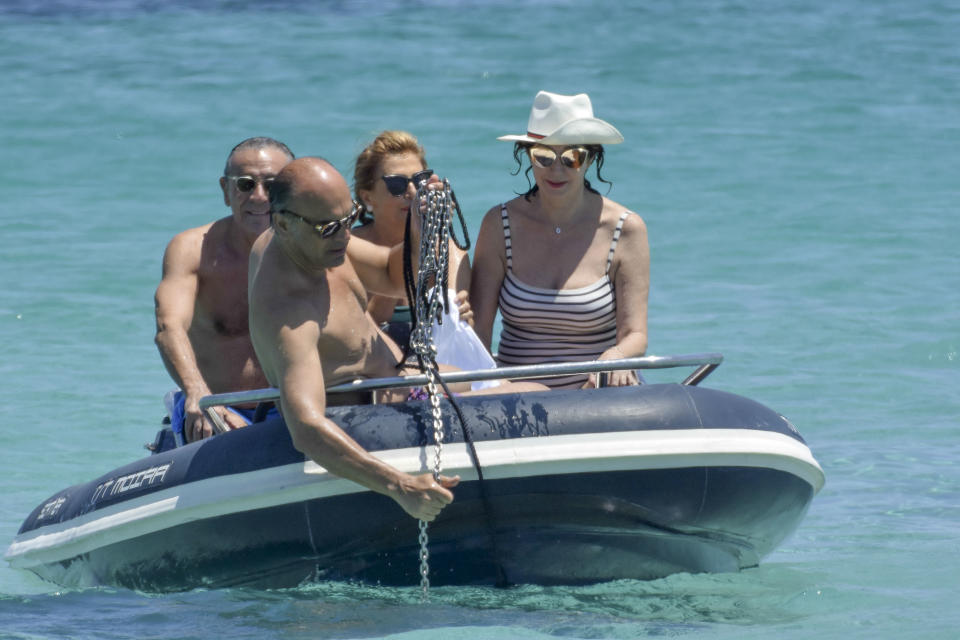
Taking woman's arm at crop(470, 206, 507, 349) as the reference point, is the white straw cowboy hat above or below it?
above

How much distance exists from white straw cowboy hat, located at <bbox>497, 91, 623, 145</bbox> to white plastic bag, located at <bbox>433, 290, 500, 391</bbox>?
0.77 metres

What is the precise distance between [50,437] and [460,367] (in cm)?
366

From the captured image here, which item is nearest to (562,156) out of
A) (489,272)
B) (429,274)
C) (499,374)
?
(489,272)

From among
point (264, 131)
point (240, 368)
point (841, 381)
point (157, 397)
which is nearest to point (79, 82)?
point (264, 131)

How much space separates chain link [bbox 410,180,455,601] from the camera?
4.27 metres

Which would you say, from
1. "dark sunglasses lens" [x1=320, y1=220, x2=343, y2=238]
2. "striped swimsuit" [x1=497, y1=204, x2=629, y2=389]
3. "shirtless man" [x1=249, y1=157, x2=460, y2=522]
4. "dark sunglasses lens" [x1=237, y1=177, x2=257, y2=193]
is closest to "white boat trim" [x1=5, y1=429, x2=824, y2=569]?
"shirtless man" [x1=249, y1=157, x2=460, y2=522]

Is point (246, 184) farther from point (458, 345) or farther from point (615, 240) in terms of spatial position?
point (615, 240)

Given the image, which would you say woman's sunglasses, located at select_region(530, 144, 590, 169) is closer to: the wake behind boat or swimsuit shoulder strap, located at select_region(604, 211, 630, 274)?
swimsuit shoulder strap, located at select_region(604, 211, 630, 274)

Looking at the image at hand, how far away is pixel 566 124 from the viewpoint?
5.15m

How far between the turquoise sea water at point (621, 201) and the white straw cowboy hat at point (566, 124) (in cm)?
155

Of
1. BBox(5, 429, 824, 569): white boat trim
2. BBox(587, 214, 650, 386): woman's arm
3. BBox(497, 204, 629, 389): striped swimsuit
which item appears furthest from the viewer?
BBox(497, 204, 629, 389): striped swimsuit

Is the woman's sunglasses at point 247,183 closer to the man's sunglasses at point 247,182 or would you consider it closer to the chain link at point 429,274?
the man's sunglasses at point 247,182

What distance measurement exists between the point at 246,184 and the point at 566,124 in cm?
116

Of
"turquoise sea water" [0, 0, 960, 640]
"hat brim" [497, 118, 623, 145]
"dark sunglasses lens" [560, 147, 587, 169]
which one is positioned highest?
"hat brim" [497, 118, 623, 145]
